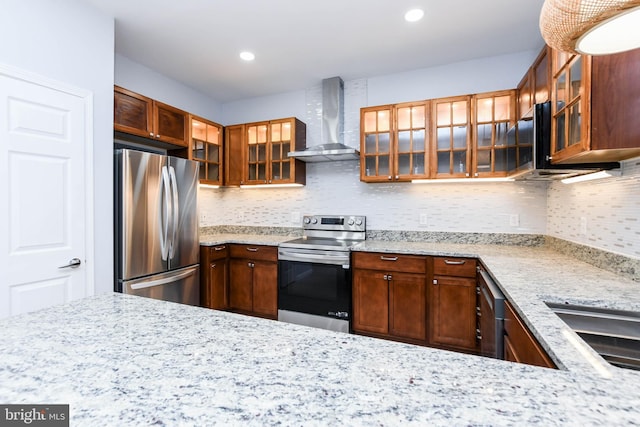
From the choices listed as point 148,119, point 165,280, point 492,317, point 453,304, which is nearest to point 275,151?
point 148,119

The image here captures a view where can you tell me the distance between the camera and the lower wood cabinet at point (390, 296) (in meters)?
2.56

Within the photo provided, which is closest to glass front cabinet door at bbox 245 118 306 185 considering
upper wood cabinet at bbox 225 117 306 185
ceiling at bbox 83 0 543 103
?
upper wood cabinet at bbox 225 117 306 185

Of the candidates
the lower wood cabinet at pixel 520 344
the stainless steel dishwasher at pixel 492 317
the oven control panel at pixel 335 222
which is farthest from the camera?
the oven control panel at pixel 335 222

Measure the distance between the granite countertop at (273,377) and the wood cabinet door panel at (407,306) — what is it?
5.16 ft

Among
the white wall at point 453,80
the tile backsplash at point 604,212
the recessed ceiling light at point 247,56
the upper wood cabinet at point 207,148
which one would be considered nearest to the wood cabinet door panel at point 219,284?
the upper wood cabinet at point 207,148

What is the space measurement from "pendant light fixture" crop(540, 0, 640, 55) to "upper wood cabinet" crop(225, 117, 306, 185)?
2688 millimetres

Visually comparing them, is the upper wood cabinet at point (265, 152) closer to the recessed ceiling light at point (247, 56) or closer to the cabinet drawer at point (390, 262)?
the recessed ceiling light at point (247, 56)

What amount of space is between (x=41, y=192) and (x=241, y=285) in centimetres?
189

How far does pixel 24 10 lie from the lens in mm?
1787

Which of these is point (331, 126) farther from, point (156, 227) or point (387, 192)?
point (156, 227)

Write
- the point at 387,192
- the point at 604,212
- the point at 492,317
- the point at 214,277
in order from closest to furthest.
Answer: the point at 492,317 < the point at 604,212 < the point at 214,277 < the point at 387,192

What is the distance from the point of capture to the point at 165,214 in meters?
2.61

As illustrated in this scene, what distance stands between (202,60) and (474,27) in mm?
2405

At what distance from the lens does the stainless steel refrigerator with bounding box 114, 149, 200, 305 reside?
2.33 m
